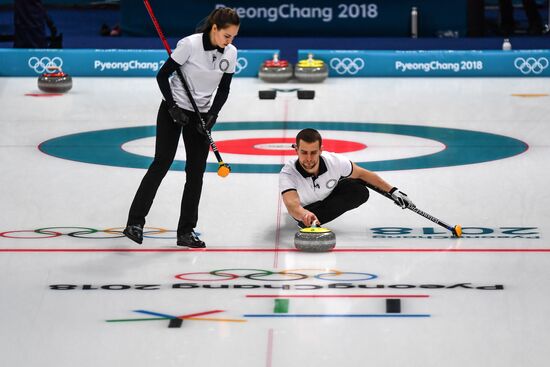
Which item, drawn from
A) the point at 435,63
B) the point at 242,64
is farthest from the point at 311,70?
the point at 435,63

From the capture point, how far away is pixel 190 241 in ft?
26.8

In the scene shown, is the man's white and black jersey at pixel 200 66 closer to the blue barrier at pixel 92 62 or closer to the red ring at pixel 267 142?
the red ring at pixel 267 142

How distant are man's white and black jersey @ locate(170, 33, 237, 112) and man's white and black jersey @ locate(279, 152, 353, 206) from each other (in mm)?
808

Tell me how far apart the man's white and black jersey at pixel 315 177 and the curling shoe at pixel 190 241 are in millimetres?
729

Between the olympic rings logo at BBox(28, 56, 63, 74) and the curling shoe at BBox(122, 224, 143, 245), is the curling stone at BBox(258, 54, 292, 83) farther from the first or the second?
the curling shoe at BBox(122, 224, 143, 245)

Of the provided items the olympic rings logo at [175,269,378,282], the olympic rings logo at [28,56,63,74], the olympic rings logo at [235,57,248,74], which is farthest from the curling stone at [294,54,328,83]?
the olympic rings logo at [175,269,378,282]

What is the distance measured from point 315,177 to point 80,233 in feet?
6.13

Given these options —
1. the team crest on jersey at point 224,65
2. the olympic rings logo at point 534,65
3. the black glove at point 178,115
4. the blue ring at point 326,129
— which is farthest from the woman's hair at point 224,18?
the olympic rings logo at point 534,65

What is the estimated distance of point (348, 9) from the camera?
864 inches

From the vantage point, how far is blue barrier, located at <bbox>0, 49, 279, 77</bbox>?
65.3 ft

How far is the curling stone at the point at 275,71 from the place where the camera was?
749 inches

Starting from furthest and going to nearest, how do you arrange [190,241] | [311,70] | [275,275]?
[311,70], [190,241], [275,275]

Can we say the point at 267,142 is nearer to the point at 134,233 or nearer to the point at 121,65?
the point at 134,233

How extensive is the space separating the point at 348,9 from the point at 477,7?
2.52m
